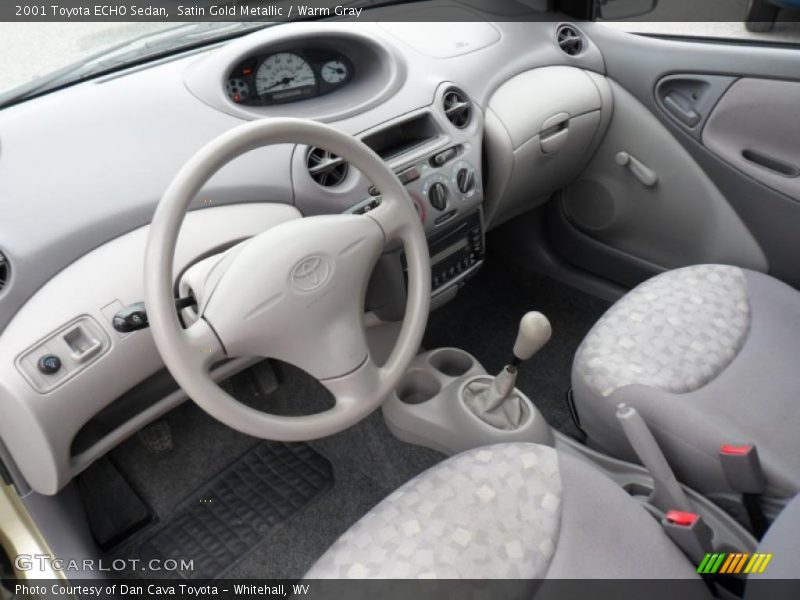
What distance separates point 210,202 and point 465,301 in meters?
1.12

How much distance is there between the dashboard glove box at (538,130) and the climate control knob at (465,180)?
0.13 m

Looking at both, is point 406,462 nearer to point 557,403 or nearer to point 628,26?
point 557,403

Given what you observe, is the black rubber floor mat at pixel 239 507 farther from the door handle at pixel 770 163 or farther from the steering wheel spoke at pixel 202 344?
the door handle at pixel 770 163

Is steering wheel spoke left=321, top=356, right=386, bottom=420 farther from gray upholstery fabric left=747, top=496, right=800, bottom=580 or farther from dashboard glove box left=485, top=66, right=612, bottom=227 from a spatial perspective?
dashboard glove box left=485, top=66, right=612, bottom=227

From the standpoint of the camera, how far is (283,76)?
1388 millimetres

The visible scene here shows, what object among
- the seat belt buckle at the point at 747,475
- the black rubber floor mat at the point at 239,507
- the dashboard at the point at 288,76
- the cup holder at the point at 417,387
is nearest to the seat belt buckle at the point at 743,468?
the seat belt buckle at the point at 747,475

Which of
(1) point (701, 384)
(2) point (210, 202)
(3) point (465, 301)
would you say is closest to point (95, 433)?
(2) point (210, 202)

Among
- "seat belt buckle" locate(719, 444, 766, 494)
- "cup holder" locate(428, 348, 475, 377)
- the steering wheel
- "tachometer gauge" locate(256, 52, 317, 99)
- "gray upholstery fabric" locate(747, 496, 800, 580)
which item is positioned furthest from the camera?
"cup holder" locate(428, 348, 475, 377)

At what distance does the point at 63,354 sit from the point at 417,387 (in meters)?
0.72

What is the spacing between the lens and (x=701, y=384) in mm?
1165

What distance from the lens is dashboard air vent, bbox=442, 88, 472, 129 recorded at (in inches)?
58.4

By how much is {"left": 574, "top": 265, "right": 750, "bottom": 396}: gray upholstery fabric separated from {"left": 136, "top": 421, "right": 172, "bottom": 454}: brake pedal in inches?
39.5

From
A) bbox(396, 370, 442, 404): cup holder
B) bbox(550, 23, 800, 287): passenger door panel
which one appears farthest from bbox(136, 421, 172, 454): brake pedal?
bbox(550, 23, 800, 287): passenger door panel

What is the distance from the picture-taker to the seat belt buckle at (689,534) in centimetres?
90
